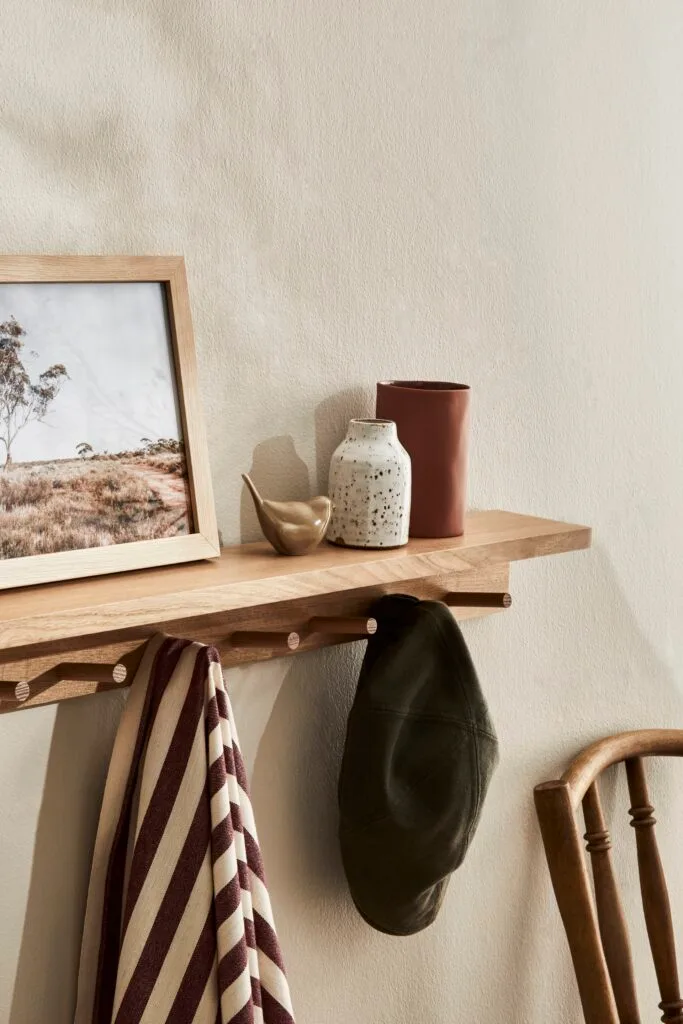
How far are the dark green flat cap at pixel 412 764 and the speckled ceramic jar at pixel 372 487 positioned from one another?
0.10 m

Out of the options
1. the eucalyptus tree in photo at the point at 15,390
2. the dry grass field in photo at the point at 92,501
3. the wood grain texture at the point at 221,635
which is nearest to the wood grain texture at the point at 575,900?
the wood grain texture at the point at 221,635

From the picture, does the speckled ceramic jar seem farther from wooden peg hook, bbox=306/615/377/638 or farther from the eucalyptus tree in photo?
the eucalyptus tree in photo

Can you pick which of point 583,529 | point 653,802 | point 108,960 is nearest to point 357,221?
point 583,529

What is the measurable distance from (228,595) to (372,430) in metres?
0.22

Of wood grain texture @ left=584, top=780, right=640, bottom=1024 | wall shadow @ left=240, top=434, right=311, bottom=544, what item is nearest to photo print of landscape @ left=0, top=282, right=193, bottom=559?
wall shadow @ left=240, top=434, right=311, bottom=544

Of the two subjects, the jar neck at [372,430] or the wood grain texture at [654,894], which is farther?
the wood grain texture at [654,894]

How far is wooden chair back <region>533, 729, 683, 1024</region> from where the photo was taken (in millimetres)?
1137

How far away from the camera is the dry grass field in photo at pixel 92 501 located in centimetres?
77

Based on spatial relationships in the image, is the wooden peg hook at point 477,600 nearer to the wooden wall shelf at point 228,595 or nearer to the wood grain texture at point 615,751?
the wooden wall shelf at point 228,595

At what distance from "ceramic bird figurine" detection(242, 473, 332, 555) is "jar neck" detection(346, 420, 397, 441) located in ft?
0.23

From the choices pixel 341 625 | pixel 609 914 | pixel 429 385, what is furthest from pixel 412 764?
pixel 609 914

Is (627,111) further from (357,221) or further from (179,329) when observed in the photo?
(179,329)

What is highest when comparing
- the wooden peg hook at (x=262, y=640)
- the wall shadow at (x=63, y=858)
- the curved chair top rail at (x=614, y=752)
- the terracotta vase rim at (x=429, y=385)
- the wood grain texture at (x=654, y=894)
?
the terracotta vase rim at (x=429, y=385)

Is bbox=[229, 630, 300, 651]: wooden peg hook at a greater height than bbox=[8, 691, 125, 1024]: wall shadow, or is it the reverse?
bbox=[229, 630, 300, 651]: wooden peg hook
